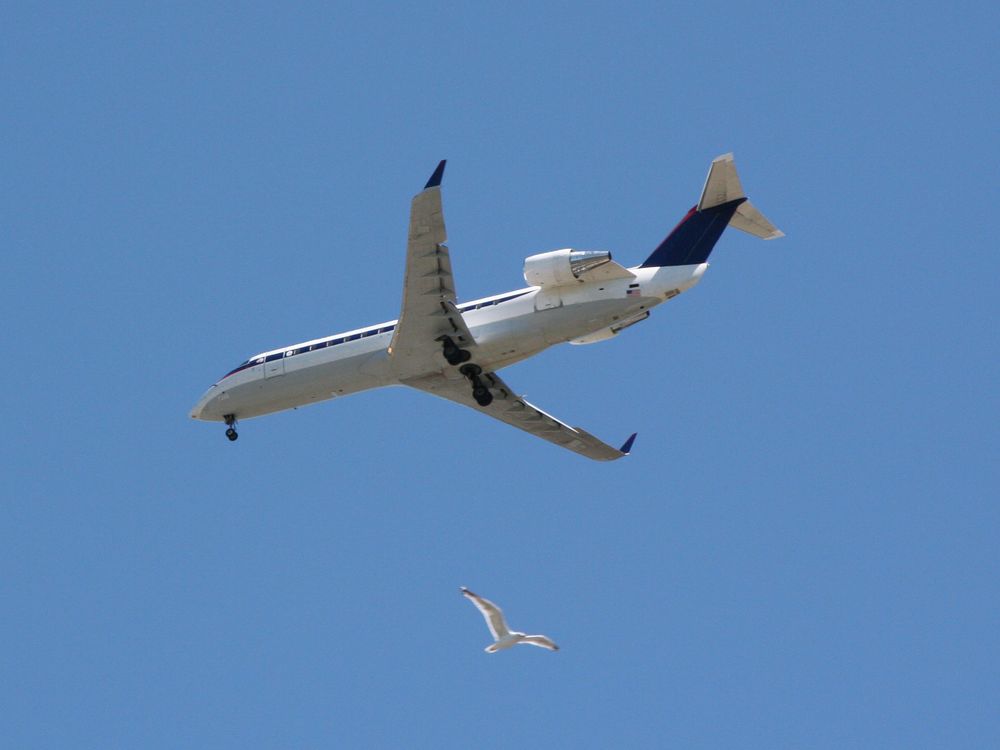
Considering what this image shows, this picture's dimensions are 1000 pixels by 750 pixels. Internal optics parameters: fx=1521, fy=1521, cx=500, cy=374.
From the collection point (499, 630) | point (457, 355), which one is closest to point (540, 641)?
point (499, 630)

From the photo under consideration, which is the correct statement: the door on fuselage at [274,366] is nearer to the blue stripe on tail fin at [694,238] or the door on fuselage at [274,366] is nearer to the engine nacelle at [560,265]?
the engine nacelle at [560,265]

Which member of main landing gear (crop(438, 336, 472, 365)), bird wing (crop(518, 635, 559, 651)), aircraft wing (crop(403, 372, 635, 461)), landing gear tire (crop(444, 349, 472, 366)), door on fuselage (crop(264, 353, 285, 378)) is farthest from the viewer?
door on fuselage (crop(264, 353, 285, 378))

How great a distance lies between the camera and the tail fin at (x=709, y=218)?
39594mm

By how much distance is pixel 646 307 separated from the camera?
1561 inches

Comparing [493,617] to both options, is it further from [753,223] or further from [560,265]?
[753,223]

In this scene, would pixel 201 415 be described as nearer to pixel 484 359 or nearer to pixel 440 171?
pixel 484 359

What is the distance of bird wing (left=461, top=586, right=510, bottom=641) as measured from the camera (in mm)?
35500

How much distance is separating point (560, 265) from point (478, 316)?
3145mm

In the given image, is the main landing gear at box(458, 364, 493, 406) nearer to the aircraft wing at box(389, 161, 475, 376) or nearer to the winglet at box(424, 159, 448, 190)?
the aircraft wing at box(389, 161, 475, 376)

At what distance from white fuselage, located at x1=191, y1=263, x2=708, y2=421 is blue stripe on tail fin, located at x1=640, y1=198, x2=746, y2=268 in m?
0.29

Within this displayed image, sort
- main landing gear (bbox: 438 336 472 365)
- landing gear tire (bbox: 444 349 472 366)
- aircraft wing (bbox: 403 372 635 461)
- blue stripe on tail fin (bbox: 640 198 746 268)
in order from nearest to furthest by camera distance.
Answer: blue stripe on tail fin (bbox: 640 198 746 268) < main landing gear (bbox: 438 336 472 365) < landing gear tire (bbox: 444 349 472 366) < aircraft wing (bbox: 403 372 635 461)

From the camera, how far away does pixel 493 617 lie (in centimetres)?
3569

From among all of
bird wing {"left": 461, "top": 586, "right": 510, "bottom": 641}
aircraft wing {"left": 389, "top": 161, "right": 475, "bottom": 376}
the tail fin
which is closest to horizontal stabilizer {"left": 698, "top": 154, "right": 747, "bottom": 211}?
the tail fin

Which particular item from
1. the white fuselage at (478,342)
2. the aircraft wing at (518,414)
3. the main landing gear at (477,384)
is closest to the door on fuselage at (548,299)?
the white fuselage at (478,342)
